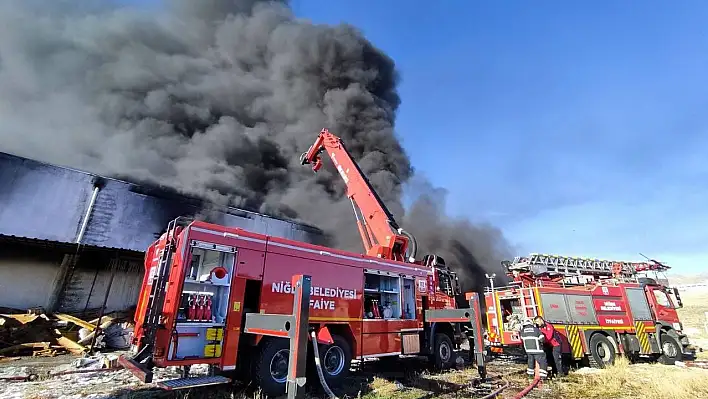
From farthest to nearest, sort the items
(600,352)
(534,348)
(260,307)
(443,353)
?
1. (600,352)
2. (443,353)
3. (534,348)
4. (260,307)

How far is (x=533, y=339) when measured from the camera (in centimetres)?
750

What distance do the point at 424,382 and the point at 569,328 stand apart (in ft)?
16.2

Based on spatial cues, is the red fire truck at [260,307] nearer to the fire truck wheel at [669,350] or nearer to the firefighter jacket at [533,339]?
the firefighter jacket at [533,339]

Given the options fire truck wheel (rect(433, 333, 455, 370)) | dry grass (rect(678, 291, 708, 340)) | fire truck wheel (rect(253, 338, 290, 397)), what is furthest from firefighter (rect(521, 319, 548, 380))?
dry grass (rect(678, 291, 708, 340))

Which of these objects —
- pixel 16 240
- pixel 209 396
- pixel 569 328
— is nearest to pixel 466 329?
pixel 569 328

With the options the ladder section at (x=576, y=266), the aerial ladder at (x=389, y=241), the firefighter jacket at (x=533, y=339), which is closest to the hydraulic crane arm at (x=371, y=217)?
the aerial ladder at (x=389, y=241)

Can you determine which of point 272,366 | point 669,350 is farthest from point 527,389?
point 669,350

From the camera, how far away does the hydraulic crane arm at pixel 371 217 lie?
922cm

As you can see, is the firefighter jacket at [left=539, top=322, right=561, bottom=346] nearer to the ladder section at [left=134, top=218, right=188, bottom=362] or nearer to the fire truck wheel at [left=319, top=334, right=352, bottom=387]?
the fire truck wheel at [left=319, top=334, right=352, bottom=387]

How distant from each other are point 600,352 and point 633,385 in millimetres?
3508

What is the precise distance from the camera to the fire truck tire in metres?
9.21

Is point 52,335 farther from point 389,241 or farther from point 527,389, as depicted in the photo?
point 527,389

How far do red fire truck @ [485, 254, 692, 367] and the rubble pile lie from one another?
10696mm

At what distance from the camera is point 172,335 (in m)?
4.80
